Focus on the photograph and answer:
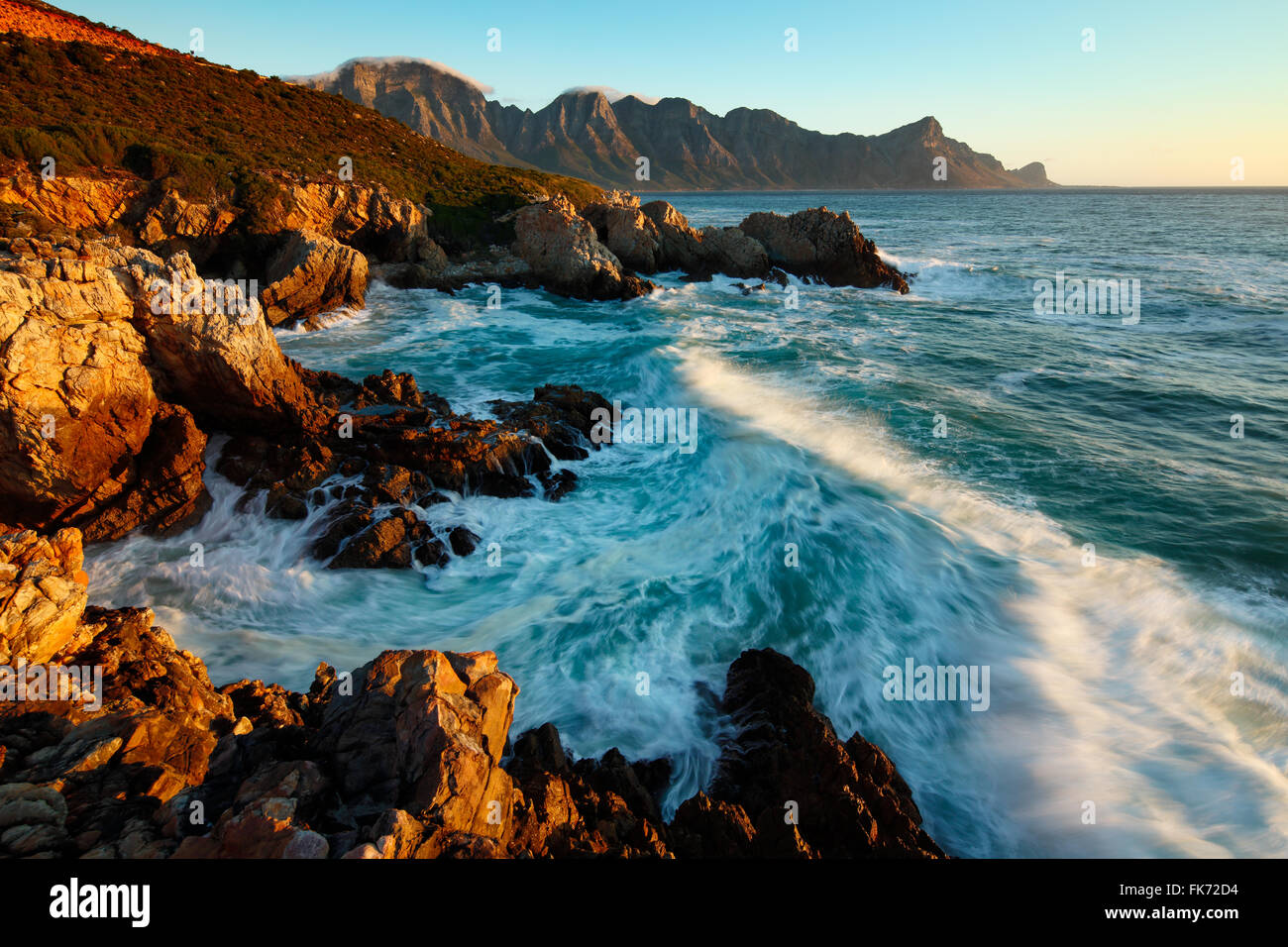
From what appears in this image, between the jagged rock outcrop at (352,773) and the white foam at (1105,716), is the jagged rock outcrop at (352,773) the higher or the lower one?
the higher one

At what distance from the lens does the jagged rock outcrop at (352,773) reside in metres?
4.75

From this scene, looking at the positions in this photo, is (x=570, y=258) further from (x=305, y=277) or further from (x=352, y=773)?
(x=352, y=773)


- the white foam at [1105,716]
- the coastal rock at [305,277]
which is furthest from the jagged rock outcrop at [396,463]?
the coastal rock at [305,277]

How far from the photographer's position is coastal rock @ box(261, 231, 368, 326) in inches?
1009

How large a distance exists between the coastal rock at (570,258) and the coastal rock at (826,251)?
13.3 metres

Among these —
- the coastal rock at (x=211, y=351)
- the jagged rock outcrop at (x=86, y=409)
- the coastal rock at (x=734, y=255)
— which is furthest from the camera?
the coastal rock at (x=734, y=255)

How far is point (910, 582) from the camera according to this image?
12281 millimetres

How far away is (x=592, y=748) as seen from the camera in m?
8.53

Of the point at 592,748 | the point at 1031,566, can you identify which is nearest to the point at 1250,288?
the point at 1031,566

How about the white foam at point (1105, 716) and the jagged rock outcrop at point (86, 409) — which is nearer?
the white foam at point (1105, 716)

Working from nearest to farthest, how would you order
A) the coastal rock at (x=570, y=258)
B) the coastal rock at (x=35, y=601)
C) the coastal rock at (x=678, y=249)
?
the coastal rock at (x=35, y=601) < the coastal rock at (x=570, y=258) < the coastal rock at (x=678, y=249)

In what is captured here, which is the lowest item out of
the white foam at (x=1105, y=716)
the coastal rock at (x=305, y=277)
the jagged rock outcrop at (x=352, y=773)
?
the white foam at (x=1105, y=716)

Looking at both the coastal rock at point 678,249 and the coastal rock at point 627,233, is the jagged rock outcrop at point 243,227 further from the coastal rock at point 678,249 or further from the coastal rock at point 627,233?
the coastal rock at point 678,249
